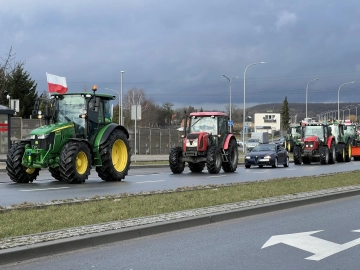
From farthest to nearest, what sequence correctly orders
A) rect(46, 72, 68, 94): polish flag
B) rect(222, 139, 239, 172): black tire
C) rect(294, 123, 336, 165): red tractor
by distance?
rect(294, 123, 336, 165): red tractor < rect(46, 72, 68, 94): polish flag < rect(222, 139, 239, 172): black tire

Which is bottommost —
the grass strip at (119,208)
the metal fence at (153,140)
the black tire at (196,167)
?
the grass strip at (119,208)

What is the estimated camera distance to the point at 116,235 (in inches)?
339

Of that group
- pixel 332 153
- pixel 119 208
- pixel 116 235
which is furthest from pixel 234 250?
pixel 332 153

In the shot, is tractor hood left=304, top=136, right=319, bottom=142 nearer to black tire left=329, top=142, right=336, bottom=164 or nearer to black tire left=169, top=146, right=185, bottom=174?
black tire left=329, top=142, right=336, bottom=164

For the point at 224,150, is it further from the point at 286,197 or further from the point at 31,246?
the point at 31,246

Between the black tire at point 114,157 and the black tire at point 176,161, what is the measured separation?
5.01m

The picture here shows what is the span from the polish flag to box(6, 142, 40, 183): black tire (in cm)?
942

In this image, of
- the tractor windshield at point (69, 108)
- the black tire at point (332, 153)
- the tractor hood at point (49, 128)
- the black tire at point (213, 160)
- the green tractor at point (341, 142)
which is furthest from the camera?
the green tractor at point (341, 142)

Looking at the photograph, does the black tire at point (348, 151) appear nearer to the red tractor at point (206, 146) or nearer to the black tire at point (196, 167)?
the red tractor at point (206, 146)

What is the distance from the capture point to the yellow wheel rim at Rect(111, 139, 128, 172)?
20.0 meters

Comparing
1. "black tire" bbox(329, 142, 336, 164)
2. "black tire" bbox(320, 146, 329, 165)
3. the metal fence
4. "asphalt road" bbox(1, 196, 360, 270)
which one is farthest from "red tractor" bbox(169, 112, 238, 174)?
the metal fence

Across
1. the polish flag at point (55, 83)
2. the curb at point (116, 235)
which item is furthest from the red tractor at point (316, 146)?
the curb at point (116, 235)

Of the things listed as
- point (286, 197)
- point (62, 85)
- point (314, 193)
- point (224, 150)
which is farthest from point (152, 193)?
point (62, 85)

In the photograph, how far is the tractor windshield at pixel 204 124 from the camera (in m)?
26.2
